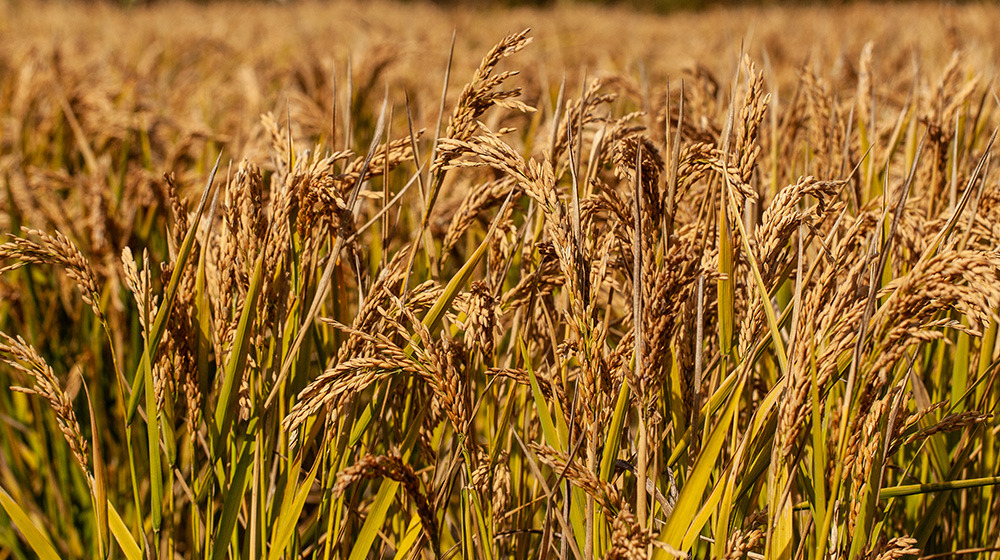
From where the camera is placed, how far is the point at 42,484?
1.72 m

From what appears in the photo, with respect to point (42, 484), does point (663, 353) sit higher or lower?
higher

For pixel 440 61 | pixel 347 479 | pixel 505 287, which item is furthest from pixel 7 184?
pixel 440 61

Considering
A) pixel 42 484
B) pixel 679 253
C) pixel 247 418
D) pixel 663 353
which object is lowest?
pixel 42 484

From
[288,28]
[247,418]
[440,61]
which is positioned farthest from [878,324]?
[288,28]

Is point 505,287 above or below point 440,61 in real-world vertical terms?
below

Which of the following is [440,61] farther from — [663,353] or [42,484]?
[663,353]

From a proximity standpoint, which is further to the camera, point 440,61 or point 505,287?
point 440,61

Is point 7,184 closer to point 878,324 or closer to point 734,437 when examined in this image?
point 734,437

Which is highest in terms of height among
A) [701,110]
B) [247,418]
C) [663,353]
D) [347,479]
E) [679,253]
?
[701,110]

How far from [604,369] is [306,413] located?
323 millimetres

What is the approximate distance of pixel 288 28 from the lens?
6863 millimetres

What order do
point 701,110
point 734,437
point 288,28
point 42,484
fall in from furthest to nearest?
point 288,28 → point 42,484 → point 701,110 → point 734,437

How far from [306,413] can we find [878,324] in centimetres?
60

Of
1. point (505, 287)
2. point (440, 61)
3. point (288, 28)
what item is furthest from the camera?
point (288, 28)
